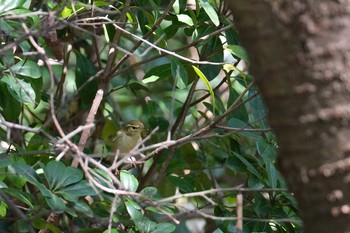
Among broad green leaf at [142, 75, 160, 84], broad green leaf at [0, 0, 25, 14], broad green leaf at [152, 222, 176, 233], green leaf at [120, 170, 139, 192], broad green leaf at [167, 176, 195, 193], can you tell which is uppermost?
broad green leaf at [0, 0, 25, 14]

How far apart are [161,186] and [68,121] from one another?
2.05ft

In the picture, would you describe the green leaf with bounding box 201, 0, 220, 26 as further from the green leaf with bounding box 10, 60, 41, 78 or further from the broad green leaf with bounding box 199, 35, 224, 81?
the green leaf with bounding box 10, 60, 41, 78

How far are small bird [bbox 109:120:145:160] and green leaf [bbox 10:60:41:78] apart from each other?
4.08ft

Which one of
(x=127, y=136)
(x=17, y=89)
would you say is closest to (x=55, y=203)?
(x=17, y=89)

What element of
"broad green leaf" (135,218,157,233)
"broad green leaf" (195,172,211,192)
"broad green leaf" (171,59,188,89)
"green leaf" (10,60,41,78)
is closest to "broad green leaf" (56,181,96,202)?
"broad green leaf" (135,218,157,233)

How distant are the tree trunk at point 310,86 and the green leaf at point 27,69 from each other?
6.07 ft

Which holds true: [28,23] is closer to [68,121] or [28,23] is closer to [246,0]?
[68,121]

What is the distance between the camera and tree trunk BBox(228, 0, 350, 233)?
1308mm

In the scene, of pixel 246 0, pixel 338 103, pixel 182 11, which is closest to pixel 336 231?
pixel 338 103

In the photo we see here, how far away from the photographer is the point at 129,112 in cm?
552

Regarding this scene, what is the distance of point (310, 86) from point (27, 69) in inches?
78.6

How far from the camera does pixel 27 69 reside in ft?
10.2

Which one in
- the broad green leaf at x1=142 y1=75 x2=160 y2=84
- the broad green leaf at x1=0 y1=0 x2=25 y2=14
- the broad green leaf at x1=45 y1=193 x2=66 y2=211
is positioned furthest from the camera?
the broad green leaf at x1=142 y1=75 x2=160 y2=84

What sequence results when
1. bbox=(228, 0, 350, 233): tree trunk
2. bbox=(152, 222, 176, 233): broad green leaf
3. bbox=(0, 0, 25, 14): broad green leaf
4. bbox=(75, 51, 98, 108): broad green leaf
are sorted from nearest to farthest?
1. bbox=(228, 0, 350, 233): tree trunk
2. bbox=(152, 222, 176, 233): broad green leaf
3. bbox=(0, 0, 25, 14): broad green leaf
4. bbox=(75, 51, 98, 108): broad green leaf
